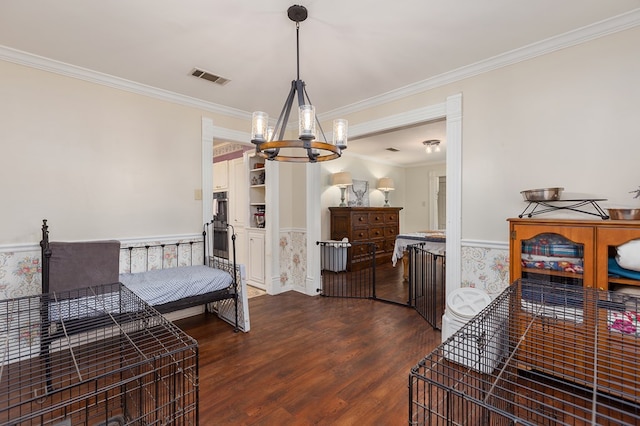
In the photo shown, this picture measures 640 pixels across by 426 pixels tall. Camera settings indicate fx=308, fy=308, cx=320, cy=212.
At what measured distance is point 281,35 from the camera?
234 cm

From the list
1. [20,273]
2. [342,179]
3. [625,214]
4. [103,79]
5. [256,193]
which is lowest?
[20,273]

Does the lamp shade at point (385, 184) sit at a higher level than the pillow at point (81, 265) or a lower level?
higher

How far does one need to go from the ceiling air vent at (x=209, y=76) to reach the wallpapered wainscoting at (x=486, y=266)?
2844mm

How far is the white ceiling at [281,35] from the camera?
2.03 meters

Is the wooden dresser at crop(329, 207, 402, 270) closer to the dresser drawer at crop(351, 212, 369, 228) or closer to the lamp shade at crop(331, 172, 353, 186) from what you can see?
the dresser drawer at crop(351, 212, 369, 228)

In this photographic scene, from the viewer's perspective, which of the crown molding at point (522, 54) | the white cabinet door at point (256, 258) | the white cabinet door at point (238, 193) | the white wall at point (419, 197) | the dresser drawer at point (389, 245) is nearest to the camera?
the crown molding at point (522, 54)

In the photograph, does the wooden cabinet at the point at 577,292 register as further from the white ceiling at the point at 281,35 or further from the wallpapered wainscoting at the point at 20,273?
the wallpapered wainscoting at the point at 20,273

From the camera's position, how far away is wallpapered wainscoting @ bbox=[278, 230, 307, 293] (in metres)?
4.49

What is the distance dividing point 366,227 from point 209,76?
407cm

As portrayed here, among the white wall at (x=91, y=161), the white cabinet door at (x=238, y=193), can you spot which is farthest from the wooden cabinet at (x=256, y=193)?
the white wall at (x=91, y=161)

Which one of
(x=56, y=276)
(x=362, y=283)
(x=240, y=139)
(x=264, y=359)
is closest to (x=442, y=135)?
(x=362, y=283)

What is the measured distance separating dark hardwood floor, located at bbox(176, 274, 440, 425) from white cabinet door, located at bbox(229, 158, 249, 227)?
1.83 metres

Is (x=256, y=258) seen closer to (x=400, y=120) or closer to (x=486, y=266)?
(x=400, y=120)

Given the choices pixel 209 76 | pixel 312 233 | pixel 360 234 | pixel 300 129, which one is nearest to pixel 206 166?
pixel 209 76
